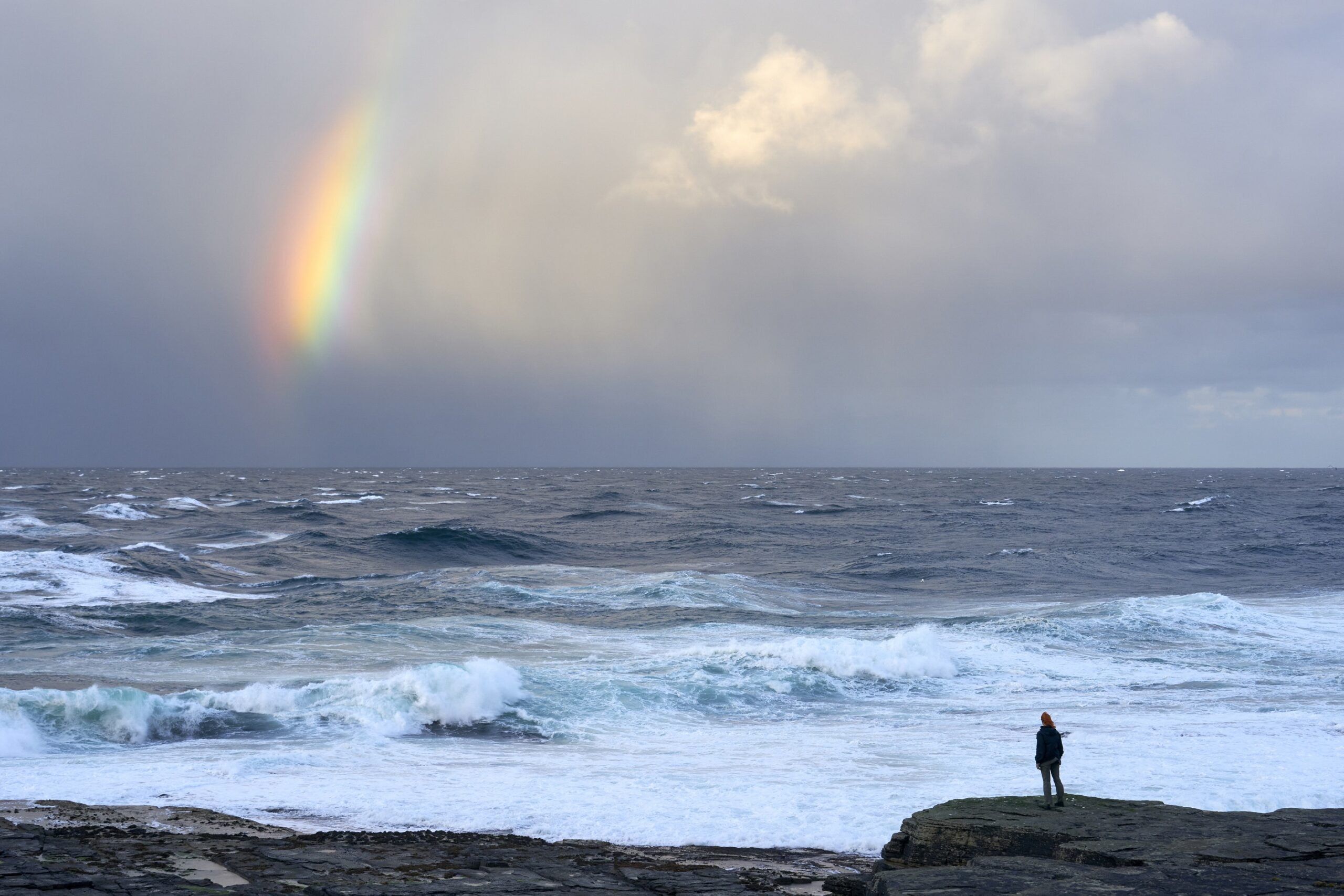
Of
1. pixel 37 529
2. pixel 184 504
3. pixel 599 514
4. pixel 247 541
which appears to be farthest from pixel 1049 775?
pixel 184 504

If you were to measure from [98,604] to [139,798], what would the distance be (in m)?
19.6

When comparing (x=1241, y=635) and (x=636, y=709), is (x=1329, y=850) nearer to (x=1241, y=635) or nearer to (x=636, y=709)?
(x=636, y=709)

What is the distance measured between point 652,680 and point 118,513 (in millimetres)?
60239

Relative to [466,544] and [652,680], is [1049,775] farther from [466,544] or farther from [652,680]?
[466,544]

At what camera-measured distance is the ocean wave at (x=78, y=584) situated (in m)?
29.9

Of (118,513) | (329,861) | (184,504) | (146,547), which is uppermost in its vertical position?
(184,504)

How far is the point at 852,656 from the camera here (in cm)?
2239

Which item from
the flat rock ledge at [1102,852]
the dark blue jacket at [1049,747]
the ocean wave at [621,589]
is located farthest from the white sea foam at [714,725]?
the ocean wave at [621,589]

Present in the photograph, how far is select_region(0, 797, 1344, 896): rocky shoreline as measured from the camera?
8.05m

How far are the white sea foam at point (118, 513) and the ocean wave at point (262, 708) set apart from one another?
53440 millimetres

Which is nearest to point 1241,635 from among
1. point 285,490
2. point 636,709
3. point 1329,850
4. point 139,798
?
point 636,709

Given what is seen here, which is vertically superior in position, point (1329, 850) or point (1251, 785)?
point (1329, 850)

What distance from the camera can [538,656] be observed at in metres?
22.8

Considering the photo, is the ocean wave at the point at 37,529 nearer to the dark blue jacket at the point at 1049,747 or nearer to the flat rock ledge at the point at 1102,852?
the flat rock ledge at the point at 1102,852
